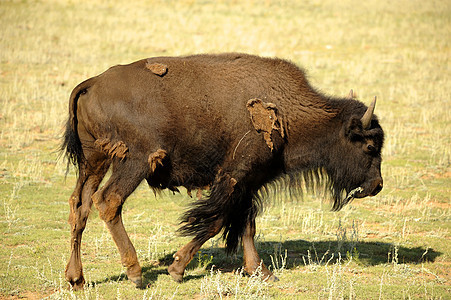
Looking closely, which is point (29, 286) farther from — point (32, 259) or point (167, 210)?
point (167, 210)

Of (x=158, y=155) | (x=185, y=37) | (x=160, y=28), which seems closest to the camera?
(x=158, y=155)

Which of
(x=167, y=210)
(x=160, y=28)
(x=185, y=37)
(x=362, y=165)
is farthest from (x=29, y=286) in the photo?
(x=160, y=28)

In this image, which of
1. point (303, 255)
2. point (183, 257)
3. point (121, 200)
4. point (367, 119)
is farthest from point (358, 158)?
point (121, 200)

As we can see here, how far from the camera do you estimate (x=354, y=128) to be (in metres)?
6.78

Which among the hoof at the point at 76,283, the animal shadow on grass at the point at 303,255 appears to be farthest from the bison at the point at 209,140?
the animal shadow on grass at the point at 303,255

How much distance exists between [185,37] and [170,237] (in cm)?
1852

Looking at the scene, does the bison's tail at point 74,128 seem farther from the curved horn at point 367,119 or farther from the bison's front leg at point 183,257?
the curved horn at point 367,119

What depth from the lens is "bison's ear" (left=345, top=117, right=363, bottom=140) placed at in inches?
265

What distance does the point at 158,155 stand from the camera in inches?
236

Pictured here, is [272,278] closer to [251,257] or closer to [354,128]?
[251,257]

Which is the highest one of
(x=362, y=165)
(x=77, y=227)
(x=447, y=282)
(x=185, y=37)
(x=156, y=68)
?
(x=185, y=37)

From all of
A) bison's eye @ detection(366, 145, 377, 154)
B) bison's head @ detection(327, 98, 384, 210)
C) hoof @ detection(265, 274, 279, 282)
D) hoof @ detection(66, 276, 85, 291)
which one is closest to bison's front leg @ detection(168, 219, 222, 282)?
hoof @ detection(265, 274, 279, 282)

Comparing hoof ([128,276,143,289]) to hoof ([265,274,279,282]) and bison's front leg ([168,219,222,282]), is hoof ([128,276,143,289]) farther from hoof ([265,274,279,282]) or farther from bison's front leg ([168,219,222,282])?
hoof ([265,274,279,282])

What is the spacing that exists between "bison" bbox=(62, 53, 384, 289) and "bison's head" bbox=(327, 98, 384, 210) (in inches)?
0.5
